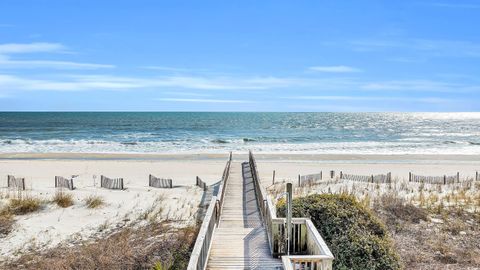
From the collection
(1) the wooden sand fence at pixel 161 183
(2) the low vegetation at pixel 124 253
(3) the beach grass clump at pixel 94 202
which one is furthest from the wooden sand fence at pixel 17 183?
(2) the low vegetation at pixel 124 253

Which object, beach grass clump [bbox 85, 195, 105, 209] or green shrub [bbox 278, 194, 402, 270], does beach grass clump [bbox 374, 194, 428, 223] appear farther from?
beach grass clump [bbox 85, 195, 105, 209]

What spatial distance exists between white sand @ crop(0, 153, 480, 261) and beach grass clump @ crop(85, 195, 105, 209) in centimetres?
25

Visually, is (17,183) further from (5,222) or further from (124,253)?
(124,253)

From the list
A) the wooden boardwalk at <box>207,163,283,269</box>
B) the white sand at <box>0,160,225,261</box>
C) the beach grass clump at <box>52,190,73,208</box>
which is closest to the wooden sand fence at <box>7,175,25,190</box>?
the white sand at <box>0,160,225,261</box>

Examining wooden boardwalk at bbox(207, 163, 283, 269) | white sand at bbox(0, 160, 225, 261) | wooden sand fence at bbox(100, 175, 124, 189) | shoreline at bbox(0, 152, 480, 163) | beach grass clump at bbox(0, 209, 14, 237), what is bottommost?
shoreline at bbox(0, 152, 480, 163)

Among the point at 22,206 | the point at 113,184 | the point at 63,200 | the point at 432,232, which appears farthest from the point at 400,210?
the point at 22,206

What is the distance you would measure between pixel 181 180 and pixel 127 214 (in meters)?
9.71

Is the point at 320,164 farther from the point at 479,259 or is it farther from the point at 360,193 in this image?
the point at 479,259

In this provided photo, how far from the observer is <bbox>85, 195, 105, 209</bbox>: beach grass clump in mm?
17505

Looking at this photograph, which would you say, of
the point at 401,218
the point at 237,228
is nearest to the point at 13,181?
the point at 237,228

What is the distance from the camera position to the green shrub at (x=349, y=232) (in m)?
9.64

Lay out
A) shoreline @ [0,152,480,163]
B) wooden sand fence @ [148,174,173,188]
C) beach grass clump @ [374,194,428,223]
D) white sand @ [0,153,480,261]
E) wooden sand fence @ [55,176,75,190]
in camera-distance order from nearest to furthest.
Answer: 1. white sand @ [0,153,480,261]
2. beach grass clump @ [374,194,428,223]
3. wooden sand fence @ [55,176,75,190]
4. wooden sand fence @ [148,174,173,188]
5. shoreline @ [0,152,480,163]

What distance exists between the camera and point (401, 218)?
15.4 metres

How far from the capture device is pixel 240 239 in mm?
10859
